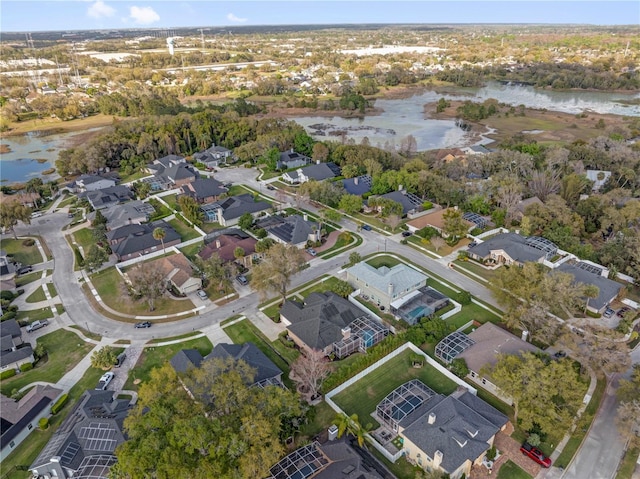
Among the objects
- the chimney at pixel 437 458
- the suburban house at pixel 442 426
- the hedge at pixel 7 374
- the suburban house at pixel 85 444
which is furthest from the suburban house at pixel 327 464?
the hedge at pixel 7 374

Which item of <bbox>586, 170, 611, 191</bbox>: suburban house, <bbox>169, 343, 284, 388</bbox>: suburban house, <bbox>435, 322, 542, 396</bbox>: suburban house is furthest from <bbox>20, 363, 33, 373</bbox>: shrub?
<bbox>586, 170, 611, 191</bbox>: suburban house

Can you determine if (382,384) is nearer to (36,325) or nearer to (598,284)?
(598,284)

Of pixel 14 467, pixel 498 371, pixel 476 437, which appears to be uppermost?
pixel 498 371

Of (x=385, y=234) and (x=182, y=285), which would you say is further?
(x=385, y=234)

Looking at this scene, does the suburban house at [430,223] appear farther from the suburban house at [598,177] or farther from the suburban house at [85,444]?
the suburban house at [85,444]

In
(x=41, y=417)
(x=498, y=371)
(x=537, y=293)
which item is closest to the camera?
(x=498, y=371)

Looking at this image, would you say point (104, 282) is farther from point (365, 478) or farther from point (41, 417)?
point (365, 478)

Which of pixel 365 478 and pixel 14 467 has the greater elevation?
pixel 365 478

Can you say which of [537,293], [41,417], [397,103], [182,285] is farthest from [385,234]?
[397,103]
